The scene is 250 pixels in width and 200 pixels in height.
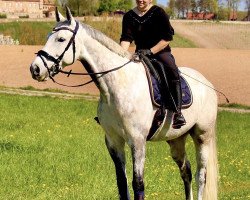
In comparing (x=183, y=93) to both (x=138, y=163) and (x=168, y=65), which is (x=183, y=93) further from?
(x=138, y=163)

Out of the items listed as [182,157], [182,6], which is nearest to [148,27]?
[182,157]

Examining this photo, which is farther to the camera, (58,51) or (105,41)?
(105,41)

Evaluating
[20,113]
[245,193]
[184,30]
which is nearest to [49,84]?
[20,113]

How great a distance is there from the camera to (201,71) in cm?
3425

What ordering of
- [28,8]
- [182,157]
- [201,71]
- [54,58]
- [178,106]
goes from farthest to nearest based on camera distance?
[28,8] < [201,71] < [182,157] < [178,106] < [54,58]

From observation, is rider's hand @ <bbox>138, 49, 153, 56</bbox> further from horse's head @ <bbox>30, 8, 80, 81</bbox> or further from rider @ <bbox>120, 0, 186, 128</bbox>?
horse's head @ <bbox>30, 8, 80, 81</bbox>

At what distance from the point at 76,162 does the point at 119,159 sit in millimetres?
4179

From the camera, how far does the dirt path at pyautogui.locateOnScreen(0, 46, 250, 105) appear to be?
94.8ft

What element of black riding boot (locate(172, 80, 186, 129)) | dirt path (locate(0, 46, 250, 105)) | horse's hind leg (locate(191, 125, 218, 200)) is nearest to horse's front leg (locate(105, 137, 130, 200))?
black riding boot (locate(172, 80, 186, 129))

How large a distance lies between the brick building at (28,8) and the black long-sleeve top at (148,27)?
132436 mm

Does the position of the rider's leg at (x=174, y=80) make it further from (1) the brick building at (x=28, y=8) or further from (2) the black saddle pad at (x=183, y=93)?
(1) the brick building at (x=28, y=8)

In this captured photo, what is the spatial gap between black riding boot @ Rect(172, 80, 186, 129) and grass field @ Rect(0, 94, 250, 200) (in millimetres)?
2124

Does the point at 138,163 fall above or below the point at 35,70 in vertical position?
Result: below

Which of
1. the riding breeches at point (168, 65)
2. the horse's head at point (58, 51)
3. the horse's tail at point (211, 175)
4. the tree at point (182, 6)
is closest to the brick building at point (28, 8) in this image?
the tree at point (182, 6)
